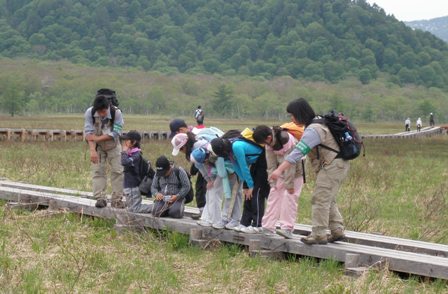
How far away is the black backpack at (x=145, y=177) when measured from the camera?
1023 cm

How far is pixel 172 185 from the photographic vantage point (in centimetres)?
983

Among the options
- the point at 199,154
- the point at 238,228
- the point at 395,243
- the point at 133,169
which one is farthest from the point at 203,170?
the point at 395,243

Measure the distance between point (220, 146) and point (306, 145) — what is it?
116 cm

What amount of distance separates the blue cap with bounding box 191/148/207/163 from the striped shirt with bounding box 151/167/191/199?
0.81m

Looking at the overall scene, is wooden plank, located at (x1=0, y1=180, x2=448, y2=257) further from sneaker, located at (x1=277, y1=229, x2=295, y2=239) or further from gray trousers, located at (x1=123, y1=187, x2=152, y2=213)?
gray trousers, located at (x1=123, y1=187, x2=152, y2=213)

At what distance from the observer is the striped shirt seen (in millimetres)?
9742

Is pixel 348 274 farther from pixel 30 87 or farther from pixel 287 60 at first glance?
pixel 287 60

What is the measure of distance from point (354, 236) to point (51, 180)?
27.6 feet

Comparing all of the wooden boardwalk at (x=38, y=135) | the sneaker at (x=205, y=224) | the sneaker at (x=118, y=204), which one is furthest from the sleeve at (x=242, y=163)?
the wooden boardwalk at (x=38, y=135)

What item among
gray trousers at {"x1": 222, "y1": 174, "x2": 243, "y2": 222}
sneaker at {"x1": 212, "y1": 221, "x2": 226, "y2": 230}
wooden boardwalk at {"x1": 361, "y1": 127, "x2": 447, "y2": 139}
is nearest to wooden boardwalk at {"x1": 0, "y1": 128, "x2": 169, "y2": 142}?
wooden boardwalk at {"x1": 361, "y1": 127, "x2": 447, "y2": 139}

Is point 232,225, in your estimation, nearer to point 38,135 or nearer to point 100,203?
point 100,203

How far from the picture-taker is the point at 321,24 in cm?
19200

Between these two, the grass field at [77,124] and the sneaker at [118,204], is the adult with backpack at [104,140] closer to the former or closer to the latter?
the sneaker at [118,204]

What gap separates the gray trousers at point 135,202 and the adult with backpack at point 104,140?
0.49 m
